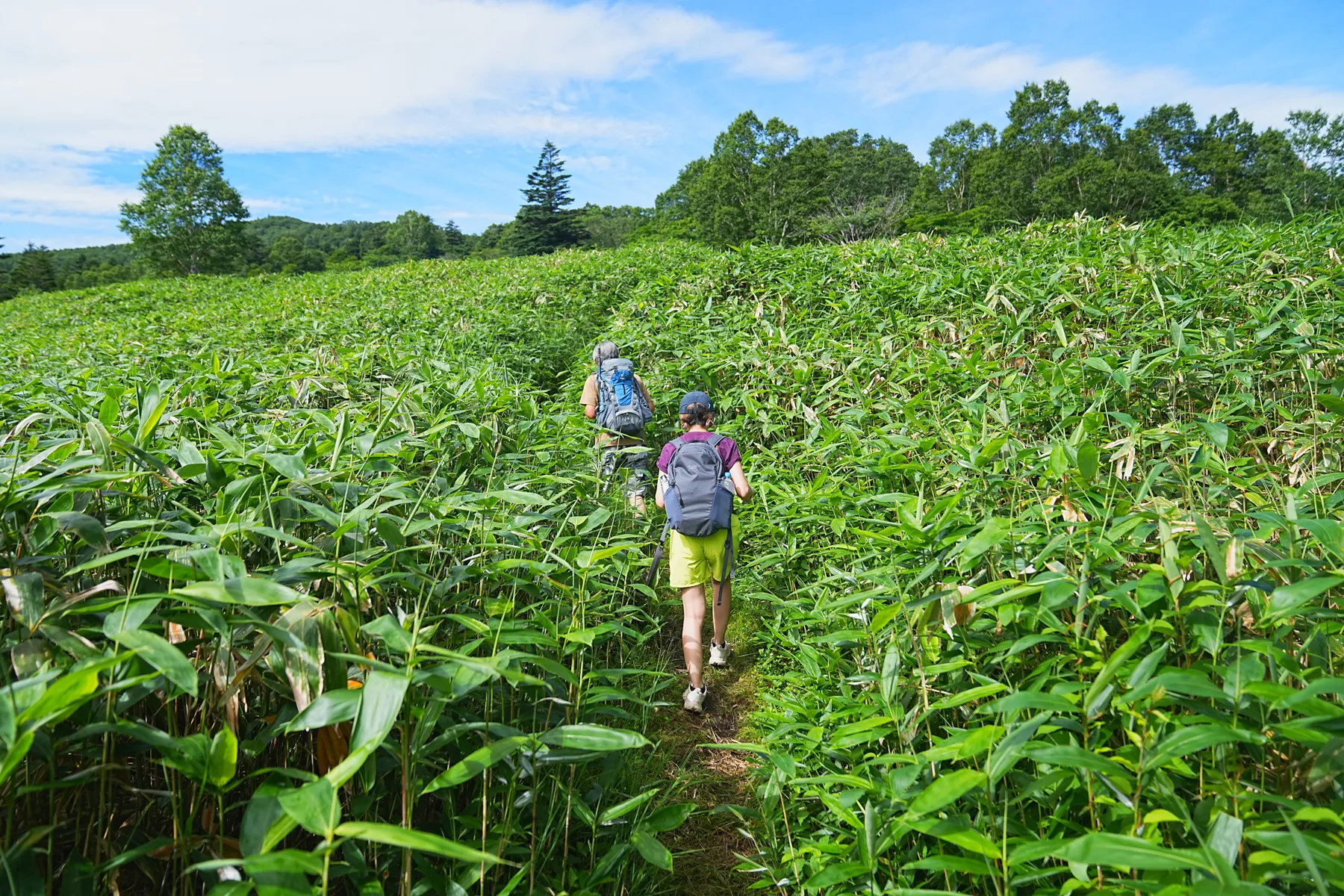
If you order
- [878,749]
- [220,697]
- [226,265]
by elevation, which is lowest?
[878,749]

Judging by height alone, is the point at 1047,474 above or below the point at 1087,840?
above

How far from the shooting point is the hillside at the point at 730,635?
1.13 metres

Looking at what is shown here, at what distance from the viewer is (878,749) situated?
2.05 metres

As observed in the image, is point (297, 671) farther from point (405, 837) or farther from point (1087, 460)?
point (1087, 460)

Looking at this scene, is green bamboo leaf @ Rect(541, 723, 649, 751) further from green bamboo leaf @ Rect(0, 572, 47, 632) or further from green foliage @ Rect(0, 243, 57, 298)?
green foliage @ Rect(0, 243, 57, 298)

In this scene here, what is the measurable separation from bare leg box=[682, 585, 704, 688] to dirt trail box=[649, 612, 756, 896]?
16cm

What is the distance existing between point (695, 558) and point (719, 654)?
569 millimetres

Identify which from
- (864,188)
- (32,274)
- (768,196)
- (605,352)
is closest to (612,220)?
(864,188)

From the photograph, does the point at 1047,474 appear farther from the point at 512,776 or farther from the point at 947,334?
the point at 947,334

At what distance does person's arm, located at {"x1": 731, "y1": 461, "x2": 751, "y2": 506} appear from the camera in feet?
10.6

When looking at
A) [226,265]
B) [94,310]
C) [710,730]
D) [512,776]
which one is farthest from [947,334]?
[226,265]

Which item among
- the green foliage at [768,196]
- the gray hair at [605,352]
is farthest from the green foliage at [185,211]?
the gray hair at [605,352]

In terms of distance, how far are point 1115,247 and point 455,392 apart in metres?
5.99

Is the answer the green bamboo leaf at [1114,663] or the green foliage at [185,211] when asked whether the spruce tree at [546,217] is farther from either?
the green bamboo leaf at [1114,663]
